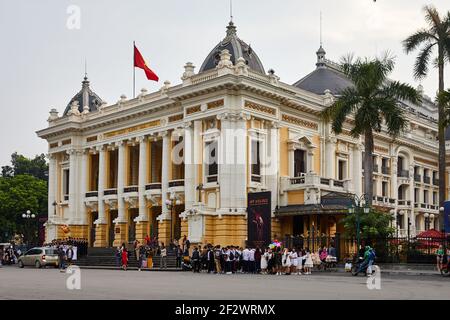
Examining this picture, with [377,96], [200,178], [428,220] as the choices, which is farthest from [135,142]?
[428,220]

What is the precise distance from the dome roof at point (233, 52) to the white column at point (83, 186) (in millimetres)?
12317

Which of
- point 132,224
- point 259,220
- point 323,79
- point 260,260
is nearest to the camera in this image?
point 260,260

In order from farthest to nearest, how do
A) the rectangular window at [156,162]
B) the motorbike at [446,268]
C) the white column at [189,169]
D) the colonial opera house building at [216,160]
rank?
1. the rectangular window at [156,162]
2. the white column at [189,169]
3. the colonial opera house building at [216,160]
4. the motorbike at [446,268]

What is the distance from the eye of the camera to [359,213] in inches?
1428

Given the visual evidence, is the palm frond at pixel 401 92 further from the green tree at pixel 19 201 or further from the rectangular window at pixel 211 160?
the green tree at pixel 19 201

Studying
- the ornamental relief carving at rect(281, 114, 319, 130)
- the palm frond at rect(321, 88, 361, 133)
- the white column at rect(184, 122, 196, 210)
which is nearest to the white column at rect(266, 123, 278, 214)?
the ornamental relief carving at rect(281, 114, 319, 130)

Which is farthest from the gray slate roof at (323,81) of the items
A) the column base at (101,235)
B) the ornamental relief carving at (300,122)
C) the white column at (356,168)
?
the column base at (101,235)

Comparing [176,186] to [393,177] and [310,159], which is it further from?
[393,177]

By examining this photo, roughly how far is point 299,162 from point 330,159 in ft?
9.39

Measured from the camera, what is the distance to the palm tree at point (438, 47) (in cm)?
3909

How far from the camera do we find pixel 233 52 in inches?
1913

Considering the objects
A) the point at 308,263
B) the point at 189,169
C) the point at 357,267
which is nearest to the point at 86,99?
the point at 189,169

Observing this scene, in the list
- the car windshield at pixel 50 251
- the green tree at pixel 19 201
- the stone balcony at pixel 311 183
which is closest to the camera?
the car windshield at pixel 50 251

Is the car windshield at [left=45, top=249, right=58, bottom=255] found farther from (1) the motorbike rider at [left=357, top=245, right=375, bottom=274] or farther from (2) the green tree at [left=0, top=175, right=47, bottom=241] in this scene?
(2) the green tree at [left=0, top=175, right=47, bottom=241]
